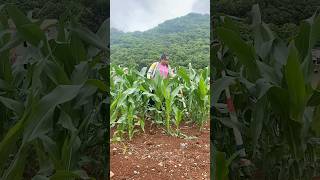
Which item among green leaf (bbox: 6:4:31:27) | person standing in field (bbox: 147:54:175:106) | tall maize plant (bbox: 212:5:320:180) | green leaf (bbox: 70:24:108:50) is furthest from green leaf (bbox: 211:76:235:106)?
person standing in field (bbox: 147:54:175:106)

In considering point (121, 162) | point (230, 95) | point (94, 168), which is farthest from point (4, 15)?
point (121, 162)

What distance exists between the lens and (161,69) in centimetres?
186

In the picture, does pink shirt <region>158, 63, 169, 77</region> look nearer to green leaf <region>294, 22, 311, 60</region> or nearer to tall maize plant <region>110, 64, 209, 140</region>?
tall maize plant <region>110, 64, 209, 140</region>

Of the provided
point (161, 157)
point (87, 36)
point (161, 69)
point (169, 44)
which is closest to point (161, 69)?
point (161, 69)

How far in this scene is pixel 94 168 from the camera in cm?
100

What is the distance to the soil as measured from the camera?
163 centimetres

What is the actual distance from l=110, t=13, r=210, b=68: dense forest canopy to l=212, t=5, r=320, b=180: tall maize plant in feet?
3.23

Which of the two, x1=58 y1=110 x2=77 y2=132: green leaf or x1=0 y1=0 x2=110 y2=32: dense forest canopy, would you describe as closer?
x1=58 y1=110 x2=77 y2=132: green leaf

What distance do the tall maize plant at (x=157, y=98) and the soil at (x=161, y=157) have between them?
0.16 ft

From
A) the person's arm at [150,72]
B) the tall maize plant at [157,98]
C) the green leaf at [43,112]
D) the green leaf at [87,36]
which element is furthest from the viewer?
the person's arm at [150,72]

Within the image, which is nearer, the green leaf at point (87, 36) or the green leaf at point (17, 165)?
the green leaf at point (17, 165)

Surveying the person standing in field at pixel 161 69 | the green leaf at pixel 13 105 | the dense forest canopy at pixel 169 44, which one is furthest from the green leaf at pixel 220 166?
the dense forest canopy at pixel 169 44

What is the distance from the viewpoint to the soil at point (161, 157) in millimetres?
1635

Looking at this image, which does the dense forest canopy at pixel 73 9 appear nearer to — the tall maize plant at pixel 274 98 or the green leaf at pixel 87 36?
the green leaf at pixel 87 36
